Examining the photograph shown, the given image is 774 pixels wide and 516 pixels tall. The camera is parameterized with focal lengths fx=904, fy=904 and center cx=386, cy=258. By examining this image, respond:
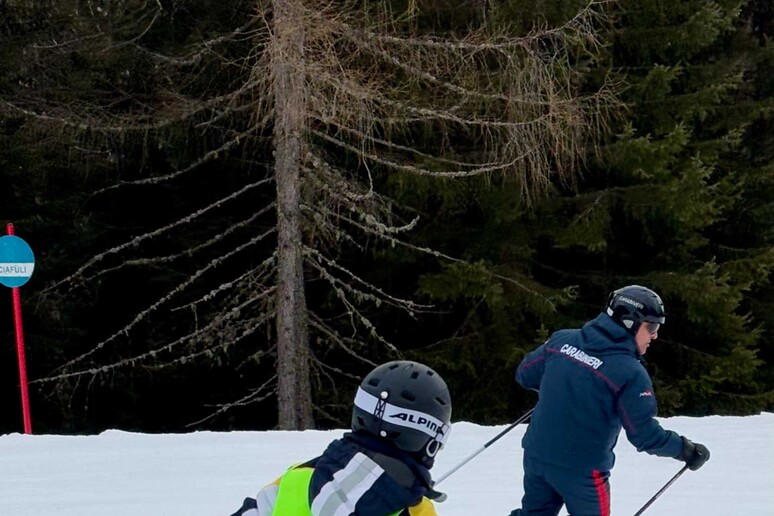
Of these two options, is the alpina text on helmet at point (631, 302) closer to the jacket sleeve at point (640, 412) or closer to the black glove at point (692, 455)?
the jacket sleeve at point (640, 412)

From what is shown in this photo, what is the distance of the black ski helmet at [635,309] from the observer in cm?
392

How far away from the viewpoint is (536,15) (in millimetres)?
11250

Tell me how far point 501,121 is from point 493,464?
430 cm

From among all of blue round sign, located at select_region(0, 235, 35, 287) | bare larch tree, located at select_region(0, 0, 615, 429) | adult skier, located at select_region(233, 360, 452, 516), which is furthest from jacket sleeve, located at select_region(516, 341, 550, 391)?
Answer: blue round sign, located at select_region(0, 235, 35, 287)

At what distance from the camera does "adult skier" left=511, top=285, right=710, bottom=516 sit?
384cm

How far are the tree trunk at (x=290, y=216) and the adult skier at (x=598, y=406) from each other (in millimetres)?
5394

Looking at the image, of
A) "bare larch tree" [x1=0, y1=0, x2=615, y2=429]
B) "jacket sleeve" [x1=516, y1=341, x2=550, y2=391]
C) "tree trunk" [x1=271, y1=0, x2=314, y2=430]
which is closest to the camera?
"jacket sleeve" [x1=516, y1=341, x2=550, y2=391]

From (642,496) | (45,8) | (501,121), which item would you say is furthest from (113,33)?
(642,496)

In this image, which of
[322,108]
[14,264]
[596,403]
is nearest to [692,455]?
[596,403]

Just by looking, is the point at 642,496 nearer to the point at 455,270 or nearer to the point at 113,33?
the point at 455,270

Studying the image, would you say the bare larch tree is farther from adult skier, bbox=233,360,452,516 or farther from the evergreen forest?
adult skier, bbox=233,360,452,516

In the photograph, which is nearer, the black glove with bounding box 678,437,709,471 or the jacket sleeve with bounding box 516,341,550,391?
the black glove with bounding box 678,437,709,471

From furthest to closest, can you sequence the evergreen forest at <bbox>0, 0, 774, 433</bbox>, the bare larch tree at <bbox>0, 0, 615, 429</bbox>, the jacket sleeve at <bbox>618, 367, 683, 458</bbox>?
1. the evergreen forest at <bbox>0, 0, 774, 433</bbox>
2. the bare larch tree at <bbox>0, 0, 615, 429</bbox>
3. the jacket sleeve at <bbox>618, 367, 683, 458</bbox>

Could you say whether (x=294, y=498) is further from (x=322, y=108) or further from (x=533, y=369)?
(x=322, y=108)
